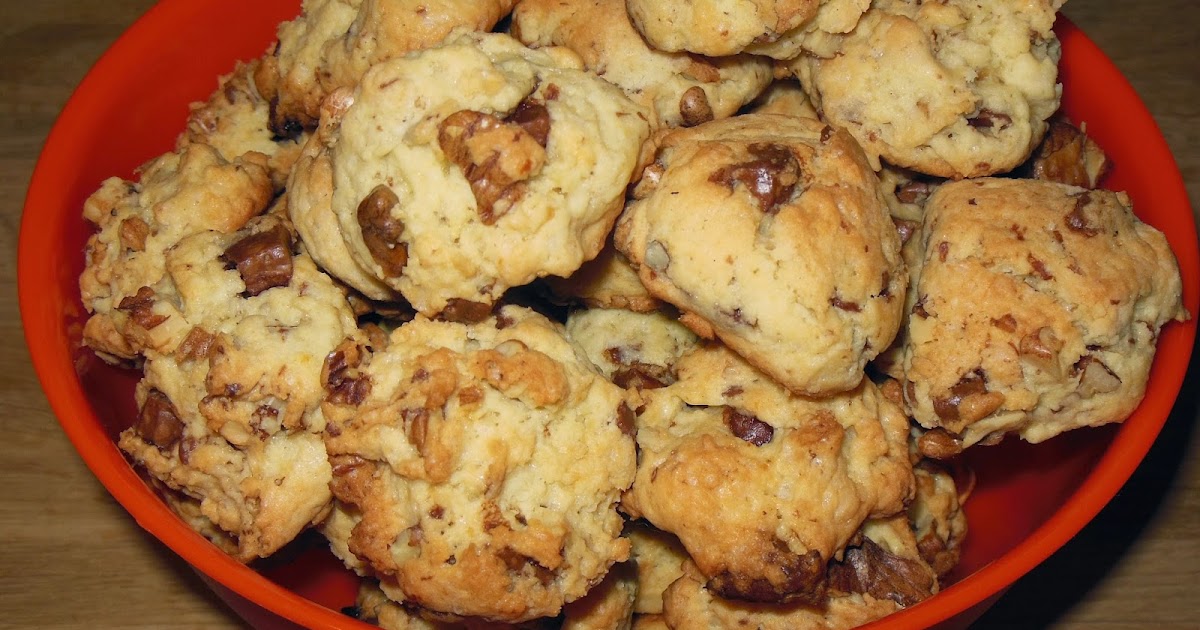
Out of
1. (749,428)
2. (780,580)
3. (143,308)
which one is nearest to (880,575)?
(780,580)

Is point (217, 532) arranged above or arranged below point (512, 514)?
below

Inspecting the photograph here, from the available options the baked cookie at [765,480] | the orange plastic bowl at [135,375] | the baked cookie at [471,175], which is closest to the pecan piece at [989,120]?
the orange plastic bowl at [135,375]

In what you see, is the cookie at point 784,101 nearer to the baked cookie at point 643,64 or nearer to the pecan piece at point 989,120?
the baked cookie at point 643,64

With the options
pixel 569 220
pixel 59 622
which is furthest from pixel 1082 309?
pixel 59 622

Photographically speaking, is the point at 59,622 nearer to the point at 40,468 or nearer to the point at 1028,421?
the point at 40,468

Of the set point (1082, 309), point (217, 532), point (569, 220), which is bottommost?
point (217, 532)
